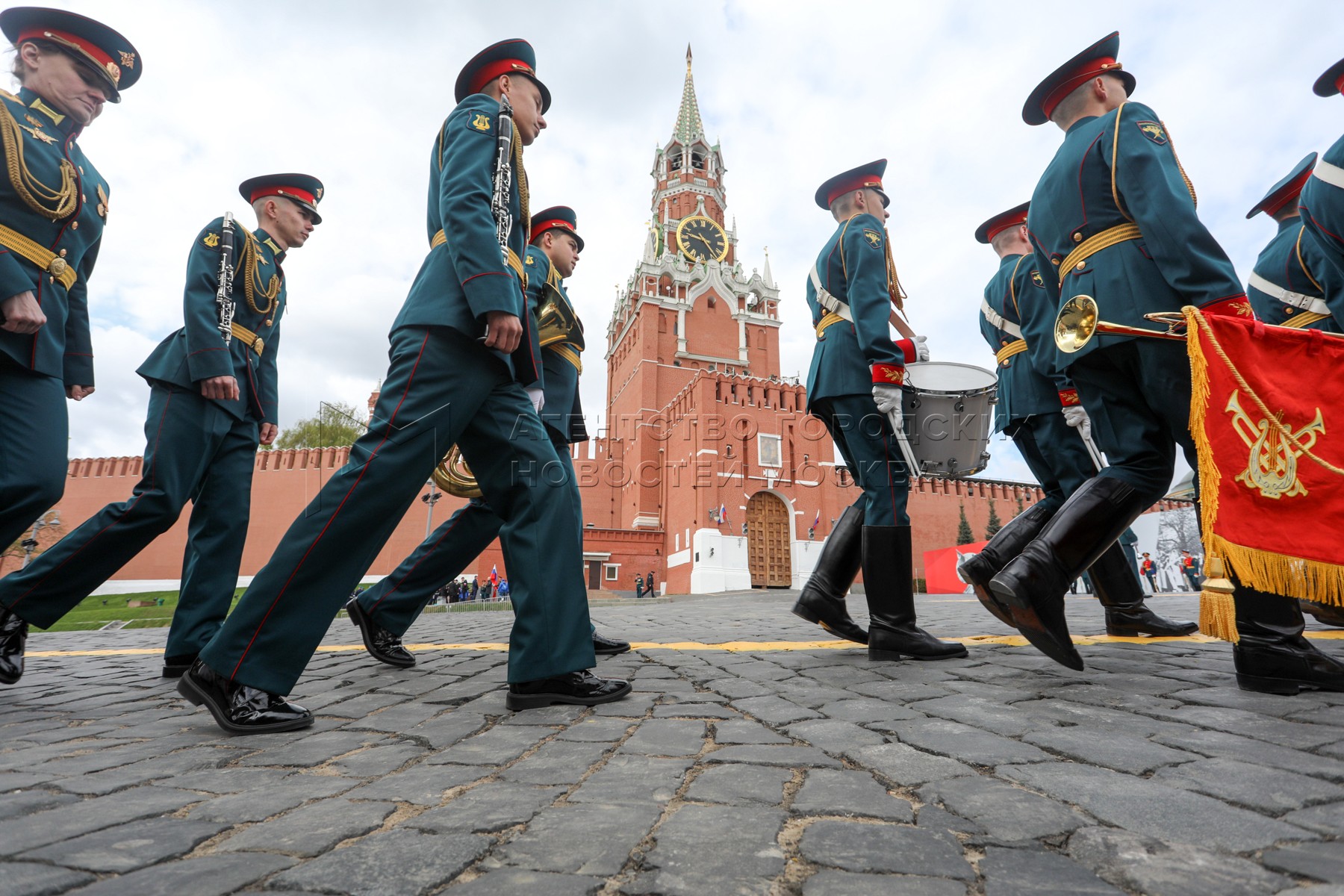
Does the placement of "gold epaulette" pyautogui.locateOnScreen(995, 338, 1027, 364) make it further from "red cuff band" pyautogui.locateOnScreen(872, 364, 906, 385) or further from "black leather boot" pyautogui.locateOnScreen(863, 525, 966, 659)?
"black leather boot" pyautogui.locateOnScreen(863, 525, 966, 659)

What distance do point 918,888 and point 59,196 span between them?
372cm

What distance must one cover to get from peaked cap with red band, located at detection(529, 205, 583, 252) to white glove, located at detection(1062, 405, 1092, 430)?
3.19 m

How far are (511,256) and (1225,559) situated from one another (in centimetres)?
258

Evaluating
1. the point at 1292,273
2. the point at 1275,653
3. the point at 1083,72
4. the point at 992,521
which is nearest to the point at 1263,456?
the point at 1275,653

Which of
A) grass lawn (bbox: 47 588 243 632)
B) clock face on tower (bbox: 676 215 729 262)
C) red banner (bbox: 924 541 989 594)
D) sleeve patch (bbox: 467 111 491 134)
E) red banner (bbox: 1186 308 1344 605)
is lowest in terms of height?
grass lawn (bbox: 47 588 243 632)

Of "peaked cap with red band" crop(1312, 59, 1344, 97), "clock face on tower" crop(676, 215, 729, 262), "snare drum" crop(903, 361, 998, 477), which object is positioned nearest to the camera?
"peaked cap with red band" crop(1312, 59, 1344, 97)

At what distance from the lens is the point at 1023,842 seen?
1.07 metres

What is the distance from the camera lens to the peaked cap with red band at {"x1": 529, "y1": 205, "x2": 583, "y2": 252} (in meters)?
4.45

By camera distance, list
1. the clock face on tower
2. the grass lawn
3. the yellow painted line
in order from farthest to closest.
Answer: the clock face on tower
the grass lawn
the yellow painted line

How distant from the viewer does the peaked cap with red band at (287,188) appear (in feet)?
12.4

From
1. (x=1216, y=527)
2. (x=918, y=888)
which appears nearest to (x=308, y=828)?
(x=918, y=888)

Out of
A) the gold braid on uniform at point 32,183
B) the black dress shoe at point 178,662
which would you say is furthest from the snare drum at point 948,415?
the gold braid on uniform at point 32,183

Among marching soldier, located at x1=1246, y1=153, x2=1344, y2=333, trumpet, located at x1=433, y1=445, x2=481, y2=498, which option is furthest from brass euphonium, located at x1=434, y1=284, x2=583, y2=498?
marching soldier, located at x1=1246, y1=153, x2=1344, y2=333

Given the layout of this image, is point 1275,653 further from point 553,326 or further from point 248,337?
point 248,337
